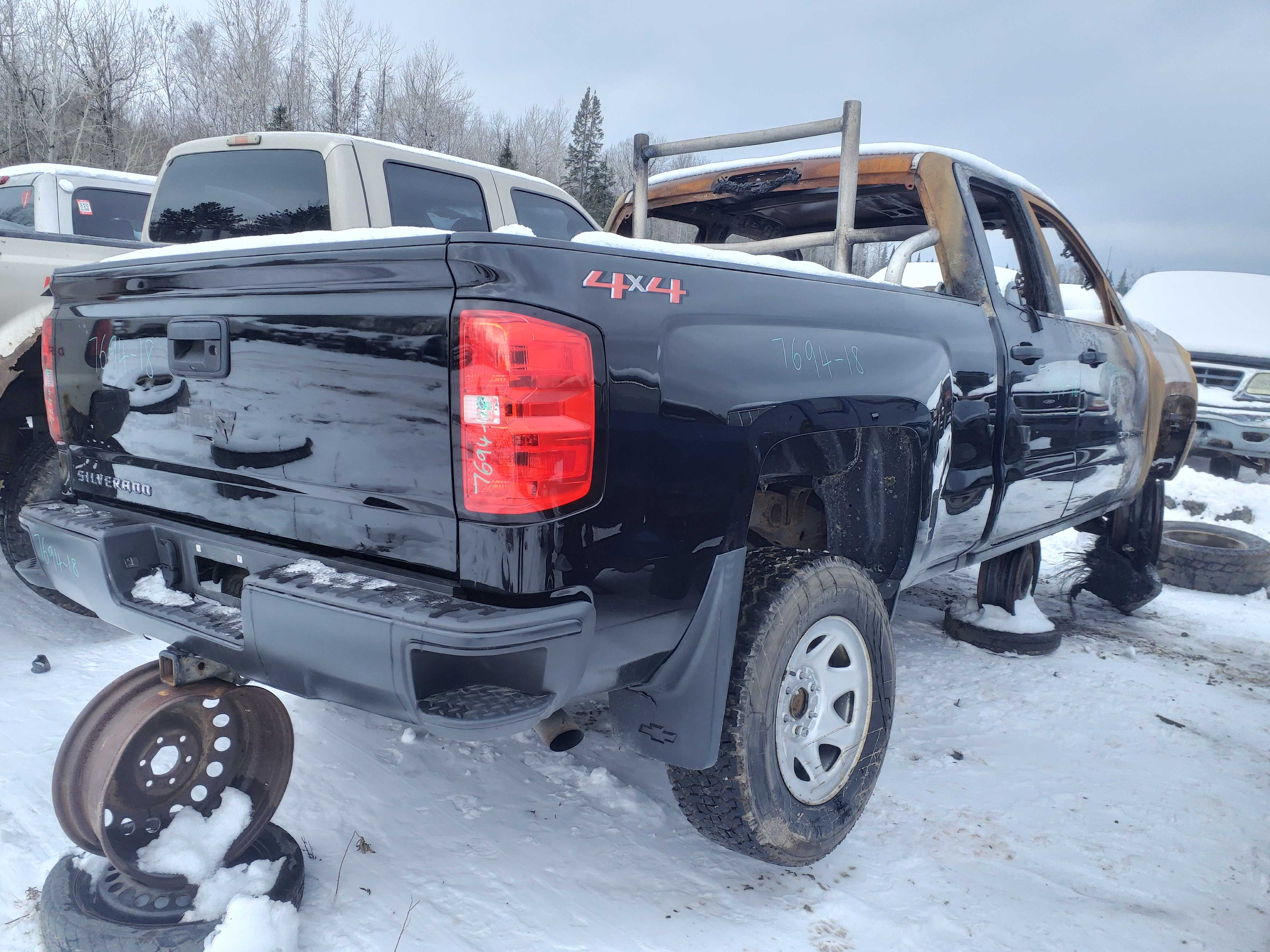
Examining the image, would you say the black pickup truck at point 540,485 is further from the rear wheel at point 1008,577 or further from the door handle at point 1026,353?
the rear wheel at point 1008,577

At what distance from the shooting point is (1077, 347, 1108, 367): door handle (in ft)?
12.4

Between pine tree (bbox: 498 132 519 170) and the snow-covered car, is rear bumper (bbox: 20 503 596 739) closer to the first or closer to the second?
the snow-covered car

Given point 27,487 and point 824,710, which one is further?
point 27,487

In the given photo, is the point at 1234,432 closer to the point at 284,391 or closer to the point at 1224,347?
the point at 1224,347

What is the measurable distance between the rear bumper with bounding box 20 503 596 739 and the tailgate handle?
430mm

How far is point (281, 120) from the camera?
31.5 metres

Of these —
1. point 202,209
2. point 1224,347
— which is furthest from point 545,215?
point 1224,347

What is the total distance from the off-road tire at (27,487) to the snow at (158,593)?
71.8 inches

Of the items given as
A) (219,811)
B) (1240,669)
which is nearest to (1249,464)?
(1240,669)

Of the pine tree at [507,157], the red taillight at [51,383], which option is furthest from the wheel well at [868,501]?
the pine tree at [507,157]

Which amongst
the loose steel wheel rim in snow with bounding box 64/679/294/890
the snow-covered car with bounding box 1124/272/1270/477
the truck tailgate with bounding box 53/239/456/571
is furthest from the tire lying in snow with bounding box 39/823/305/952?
the snow-covered car with bounding box 1124/272/1270/477

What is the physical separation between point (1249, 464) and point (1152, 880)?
8437mm

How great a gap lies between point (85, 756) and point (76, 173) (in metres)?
5.18

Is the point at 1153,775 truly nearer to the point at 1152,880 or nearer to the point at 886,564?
the point at 1152,880
